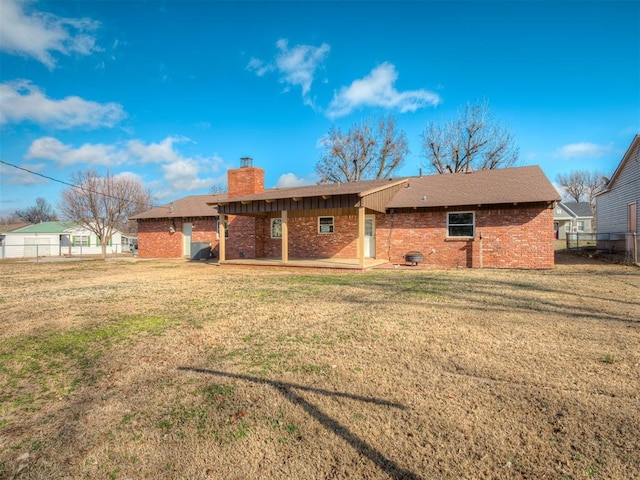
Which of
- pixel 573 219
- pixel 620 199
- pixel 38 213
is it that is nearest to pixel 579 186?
pixel 573 219

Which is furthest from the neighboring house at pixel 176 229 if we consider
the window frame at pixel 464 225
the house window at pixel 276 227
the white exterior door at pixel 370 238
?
the window frame at pixel 464 225

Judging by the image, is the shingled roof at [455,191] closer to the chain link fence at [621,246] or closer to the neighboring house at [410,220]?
the neighboring house at [410,220]

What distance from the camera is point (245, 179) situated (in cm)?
1877

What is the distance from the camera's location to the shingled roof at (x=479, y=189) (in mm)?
13656

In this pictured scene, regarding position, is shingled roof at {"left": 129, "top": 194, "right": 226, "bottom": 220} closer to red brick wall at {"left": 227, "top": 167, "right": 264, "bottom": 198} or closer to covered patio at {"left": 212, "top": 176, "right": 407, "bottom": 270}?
red brick wall at {"left": 227, "top": 167, "right": 264, "bottom": 198}

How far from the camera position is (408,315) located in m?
6.05

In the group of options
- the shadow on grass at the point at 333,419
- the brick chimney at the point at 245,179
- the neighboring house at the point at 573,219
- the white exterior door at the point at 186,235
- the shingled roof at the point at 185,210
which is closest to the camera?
the shadow on grass at the point at 333,419

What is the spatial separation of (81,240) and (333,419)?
43.6 m

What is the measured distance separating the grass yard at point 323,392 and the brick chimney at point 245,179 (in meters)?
12.6

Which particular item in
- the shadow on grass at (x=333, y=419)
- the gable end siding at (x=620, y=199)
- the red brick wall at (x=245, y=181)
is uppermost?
the red brick wall at (x=245, y=181)

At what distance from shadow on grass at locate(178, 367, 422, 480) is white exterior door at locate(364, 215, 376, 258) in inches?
517

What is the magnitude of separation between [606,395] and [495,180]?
47.5 feet

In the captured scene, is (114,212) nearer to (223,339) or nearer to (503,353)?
(223,339)

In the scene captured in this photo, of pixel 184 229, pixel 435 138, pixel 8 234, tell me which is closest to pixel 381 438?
pixel 184 229
